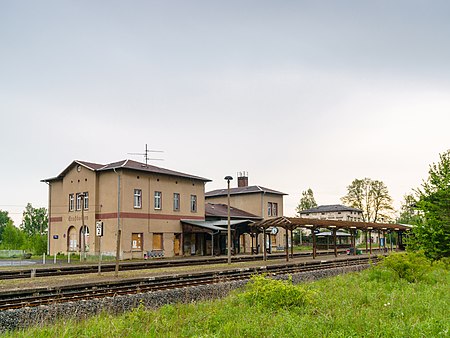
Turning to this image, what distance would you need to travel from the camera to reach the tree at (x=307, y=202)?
8881 centimetres

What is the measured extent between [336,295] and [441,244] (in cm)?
1230

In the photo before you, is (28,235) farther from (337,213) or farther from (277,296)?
(277,296)

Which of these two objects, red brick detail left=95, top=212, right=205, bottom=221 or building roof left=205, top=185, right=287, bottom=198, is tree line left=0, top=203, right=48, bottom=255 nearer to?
red brick detail left=95, top=212, right=205, bottom=221

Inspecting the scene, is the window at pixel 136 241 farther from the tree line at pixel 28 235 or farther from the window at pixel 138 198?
the tree line at pixel 28 235

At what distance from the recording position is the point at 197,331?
8664 mm

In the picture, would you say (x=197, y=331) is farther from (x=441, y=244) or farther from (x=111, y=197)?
(x=111, y=197)

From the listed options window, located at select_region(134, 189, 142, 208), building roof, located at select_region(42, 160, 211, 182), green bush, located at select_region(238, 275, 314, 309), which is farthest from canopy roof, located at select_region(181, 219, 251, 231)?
green bush, located at select_region(238, 275, 314, 309)

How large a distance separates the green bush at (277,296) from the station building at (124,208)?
68.0 ft

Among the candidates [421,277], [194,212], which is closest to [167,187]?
[194,212]

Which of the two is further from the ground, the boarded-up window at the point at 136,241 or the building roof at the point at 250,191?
the building roof at the point at 250,191

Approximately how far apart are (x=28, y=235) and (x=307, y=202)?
51216 millimetres

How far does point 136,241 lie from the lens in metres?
33.1

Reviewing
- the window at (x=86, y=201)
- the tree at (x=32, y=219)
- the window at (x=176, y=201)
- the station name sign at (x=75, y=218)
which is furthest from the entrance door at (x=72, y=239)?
the tree at (x=32, y=219)

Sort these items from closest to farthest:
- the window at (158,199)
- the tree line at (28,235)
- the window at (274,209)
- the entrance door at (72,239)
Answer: the window at (158,199), the entrance door at (72,239), the tree line at (28,235), the window at (274,209)
